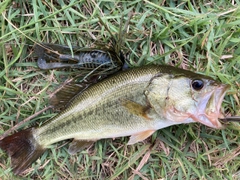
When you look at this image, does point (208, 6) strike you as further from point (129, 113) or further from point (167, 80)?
point (129, 113)

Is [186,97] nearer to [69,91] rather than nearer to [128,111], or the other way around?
[128,111]

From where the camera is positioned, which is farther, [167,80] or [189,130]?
[189,130]

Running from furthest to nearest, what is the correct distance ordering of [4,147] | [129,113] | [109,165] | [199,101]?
[109,165] → [4,147] → [129,113] → [199,101]

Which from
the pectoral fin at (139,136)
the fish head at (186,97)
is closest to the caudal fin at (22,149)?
the pectoral fin at (139,136)

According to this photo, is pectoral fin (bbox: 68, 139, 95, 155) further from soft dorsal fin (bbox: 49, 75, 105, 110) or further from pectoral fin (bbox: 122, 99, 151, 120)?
pectoral fin (bbox: 122, 99, 151, 120)

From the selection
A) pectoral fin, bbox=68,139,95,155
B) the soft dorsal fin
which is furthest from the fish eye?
pectoral fin, bbox=68,139,95,155

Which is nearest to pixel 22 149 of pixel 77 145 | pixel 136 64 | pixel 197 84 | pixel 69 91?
pixel 77 145

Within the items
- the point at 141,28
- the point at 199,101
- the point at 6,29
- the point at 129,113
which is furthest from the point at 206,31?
the point at 6,29
